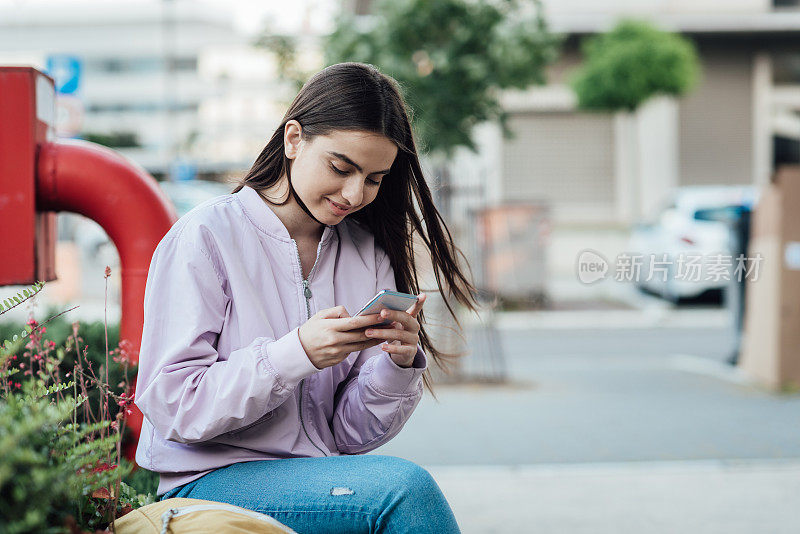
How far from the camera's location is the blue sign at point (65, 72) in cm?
1285

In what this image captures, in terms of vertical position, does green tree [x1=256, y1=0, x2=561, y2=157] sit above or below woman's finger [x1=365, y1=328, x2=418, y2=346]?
above

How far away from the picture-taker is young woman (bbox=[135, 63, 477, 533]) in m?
1.81

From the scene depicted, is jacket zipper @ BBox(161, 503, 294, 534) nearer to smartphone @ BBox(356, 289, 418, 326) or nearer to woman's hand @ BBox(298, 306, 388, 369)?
woman's hand @ BBox(298, 306, 388, 369)

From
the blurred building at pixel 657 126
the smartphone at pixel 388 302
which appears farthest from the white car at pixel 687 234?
the smartphone at pixel 388 302

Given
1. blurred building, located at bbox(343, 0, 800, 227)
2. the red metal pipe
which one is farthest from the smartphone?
blurred building, located at bbox(343, 0, 800, 227)

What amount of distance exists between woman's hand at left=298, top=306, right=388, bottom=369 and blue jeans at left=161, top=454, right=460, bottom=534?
24 centimetres

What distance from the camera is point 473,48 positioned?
10344 mm

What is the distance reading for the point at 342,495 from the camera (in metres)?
1.84

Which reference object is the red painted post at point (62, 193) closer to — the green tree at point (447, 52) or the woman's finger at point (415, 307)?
the woman's finger at point (415, 307)

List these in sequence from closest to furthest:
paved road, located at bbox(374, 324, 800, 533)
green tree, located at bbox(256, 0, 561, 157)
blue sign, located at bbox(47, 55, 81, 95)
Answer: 1. paved road, located at bbox(374, 324, 800, 533)
2. green tree, located at bbox(256, 0, 561, 157)
3. blue sign, located at bbox(47, 55, 81, 95)

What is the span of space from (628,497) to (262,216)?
9.36ft

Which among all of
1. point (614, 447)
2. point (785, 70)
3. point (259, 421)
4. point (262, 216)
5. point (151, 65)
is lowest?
point (614, 447)

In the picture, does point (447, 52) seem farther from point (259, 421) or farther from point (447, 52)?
point (259, 421)
